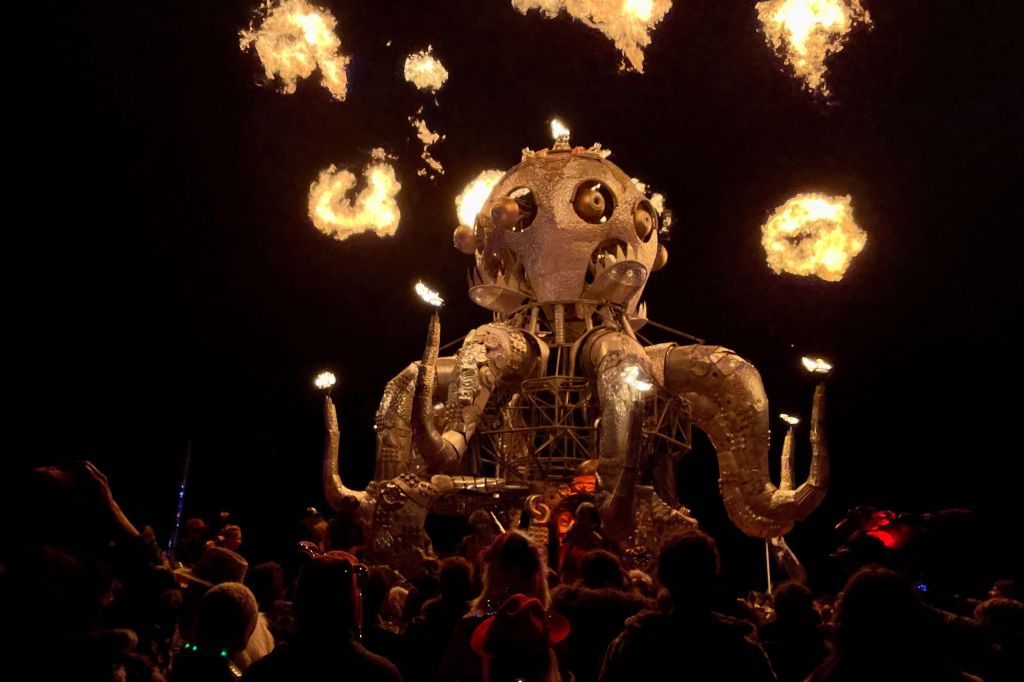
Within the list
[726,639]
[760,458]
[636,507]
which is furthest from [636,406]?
[726,639]

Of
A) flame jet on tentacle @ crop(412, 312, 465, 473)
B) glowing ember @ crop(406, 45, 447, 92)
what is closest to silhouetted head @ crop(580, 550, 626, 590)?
flame jet on tentacle @ crop(412, 312, 465, 473)

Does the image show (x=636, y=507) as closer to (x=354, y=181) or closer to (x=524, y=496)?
(x=524, y=496)

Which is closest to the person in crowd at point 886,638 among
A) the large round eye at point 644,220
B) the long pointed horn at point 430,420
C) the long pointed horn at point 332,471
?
the long pointed horn at point 430,420

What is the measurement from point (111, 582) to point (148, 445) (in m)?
9.67

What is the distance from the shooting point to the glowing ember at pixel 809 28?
1102 cm

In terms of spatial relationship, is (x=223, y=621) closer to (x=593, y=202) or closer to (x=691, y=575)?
(x=691, y=575)

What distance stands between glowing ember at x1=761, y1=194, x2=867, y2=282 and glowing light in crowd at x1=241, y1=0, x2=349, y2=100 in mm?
7188

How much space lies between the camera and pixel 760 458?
32.2ft

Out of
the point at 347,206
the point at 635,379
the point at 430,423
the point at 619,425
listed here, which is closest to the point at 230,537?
the point at 430,423

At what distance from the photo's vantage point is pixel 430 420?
344 inches

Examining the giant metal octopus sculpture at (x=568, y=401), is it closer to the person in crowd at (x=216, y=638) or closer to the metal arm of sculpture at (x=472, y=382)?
the metal arm of sculpture at (x=472, y=382)

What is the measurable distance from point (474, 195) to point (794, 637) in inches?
416

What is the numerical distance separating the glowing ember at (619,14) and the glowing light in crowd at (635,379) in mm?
5811

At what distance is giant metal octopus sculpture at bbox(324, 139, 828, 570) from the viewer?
9.01 m
